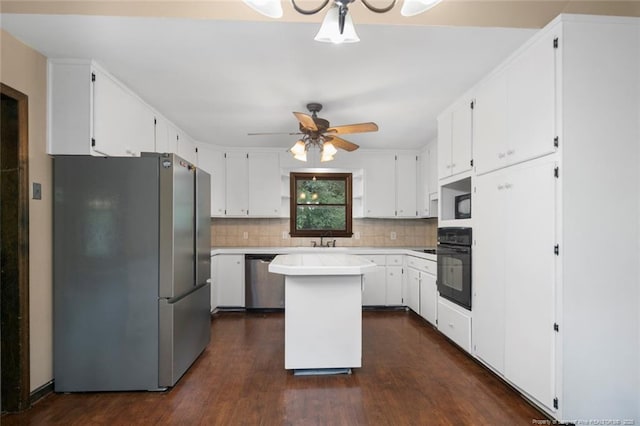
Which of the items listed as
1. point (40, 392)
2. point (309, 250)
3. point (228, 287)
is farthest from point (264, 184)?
point (40, 392)

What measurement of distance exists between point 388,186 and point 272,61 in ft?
9.70

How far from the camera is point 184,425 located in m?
1.99

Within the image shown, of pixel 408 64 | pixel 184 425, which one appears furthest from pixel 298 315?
pixel 408 64

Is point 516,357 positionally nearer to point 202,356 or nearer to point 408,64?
point 408,64

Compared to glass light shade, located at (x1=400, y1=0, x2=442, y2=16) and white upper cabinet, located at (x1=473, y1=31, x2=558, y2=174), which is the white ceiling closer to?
white upper cabinet, located at (x1=473, y1=31, x2=558, y2=174)

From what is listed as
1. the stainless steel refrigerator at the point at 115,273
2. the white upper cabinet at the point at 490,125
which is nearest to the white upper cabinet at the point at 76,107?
the stainless steel refrigerator at the point at 115,273

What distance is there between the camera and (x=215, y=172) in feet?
15.6

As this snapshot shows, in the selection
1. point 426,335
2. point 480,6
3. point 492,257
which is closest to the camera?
point 480,6

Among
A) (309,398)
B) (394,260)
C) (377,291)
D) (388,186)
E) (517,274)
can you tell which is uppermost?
(388,186)

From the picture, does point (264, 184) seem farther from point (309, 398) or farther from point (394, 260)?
point (309, 398)

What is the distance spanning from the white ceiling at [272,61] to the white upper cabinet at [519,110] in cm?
13

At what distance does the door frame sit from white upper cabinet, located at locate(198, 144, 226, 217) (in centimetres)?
254

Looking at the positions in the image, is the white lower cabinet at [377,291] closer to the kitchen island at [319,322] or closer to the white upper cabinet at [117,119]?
the kitchen island at [319,322]

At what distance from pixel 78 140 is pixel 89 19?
0.84m
